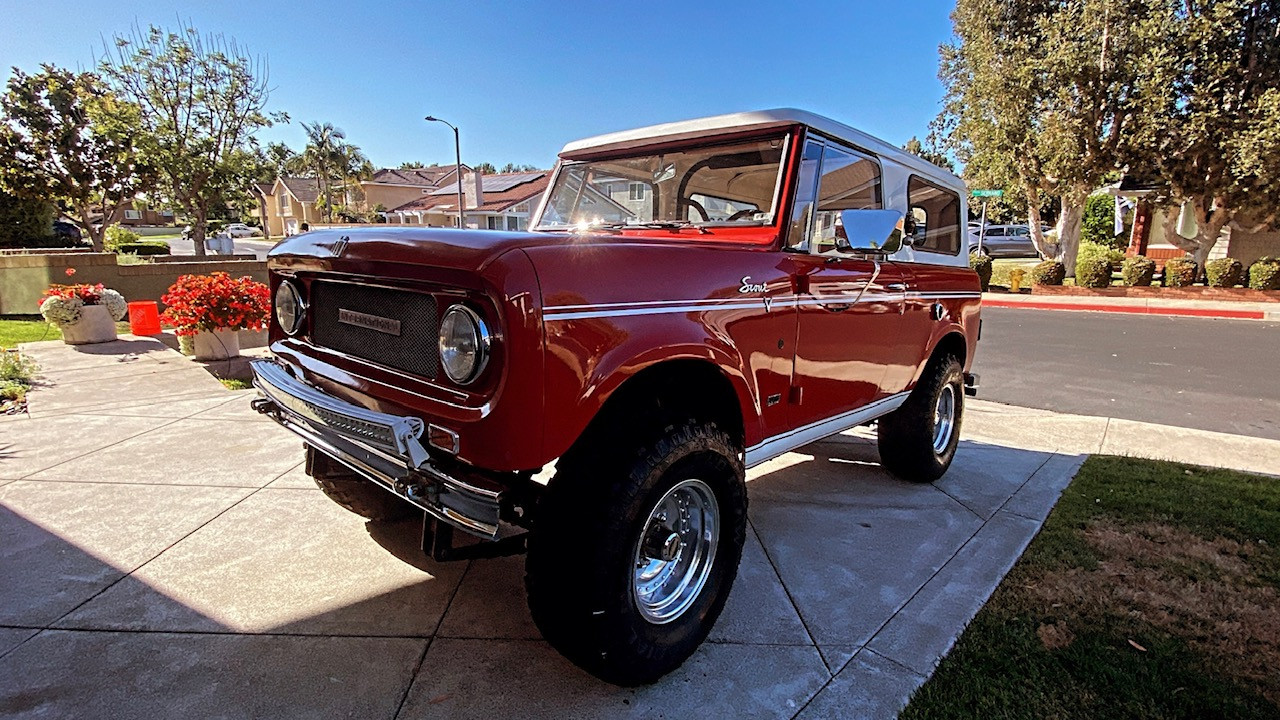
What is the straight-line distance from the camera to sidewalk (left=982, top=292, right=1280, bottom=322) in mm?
13664

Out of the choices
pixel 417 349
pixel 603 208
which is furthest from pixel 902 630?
pixel 603 208

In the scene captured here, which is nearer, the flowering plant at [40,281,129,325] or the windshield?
the windshield

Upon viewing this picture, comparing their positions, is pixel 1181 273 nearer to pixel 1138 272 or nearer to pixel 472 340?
pixel 1138 272

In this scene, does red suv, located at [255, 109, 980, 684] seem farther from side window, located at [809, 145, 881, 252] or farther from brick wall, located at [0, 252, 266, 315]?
brick wall, located at [0, 252, 266, 315]

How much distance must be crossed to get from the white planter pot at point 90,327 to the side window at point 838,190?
889 cm

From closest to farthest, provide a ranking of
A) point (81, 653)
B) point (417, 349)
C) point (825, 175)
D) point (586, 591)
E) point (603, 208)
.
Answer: point (586, 591)
point (417, 349)
point (81, 653)
point (825, 175)
point (603, 208)

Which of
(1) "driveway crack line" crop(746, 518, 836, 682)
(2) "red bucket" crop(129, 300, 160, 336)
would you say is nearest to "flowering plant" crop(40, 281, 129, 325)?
(2) "red bucket" crop(129, 300, 160, 336)

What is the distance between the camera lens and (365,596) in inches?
109

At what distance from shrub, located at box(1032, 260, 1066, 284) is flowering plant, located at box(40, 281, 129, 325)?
801 inches

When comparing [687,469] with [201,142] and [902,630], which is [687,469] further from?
[201,142]

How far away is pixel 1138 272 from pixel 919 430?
17036 millimetres

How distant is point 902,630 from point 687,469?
48.4 inches

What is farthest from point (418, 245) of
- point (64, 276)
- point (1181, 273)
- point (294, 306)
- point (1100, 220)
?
point (1100, 220)

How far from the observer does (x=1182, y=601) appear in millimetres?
2889
